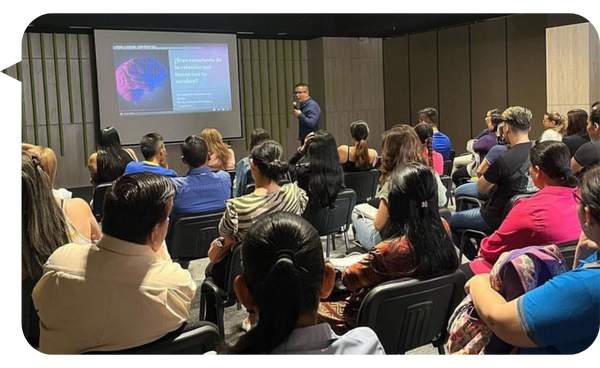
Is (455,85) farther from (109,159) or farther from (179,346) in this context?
(179,346)

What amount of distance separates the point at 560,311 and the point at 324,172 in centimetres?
308

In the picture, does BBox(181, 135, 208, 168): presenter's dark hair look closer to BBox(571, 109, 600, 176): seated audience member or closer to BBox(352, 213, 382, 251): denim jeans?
BBox(352, 213, 382, 251): denim jeans

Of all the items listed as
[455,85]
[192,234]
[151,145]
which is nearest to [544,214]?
[192,234]

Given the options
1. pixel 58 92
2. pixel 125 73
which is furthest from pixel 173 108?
pixel 58 92

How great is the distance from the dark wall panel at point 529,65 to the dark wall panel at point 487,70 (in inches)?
5.4

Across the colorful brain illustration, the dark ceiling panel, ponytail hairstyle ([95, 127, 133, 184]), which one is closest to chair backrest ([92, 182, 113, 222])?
ponytail hairstyle ([95, 127, 133, 184])

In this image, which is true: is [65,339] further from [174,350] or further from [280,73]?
[280,73]

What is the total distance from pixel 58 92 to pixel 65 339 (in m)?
7.87

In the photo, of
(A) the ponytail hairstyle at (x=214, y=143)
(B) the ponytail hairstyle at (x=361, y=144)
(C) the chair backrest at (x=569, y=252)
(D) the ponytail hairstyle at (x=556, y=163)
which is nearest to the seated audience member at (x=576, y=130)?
(B) the ponytail hairstyle at (x=361, y=144)

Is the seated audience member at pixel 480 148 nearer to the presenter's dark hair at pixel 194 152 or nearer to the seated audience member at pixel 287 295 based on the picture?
the presenter's dark hair at pixel 194 152

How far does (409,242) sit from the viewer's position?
7.02ft

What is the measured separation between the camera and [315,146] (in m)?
4.60

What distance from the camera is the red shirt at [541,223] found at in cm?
252

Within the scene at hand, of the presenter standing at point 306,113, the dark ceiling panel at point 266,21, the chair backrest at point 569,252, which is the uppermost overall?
the dark ceiling panel at point 266,21
